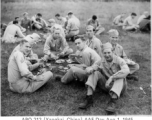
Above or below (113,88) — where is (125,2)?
above

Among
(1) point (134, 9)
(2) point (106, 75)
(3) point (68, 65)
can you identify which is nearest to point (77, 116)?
(2) point (106, 75)

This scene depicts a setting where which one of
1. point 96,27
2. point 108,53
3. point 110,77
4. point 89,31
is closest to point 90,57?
point 108,53

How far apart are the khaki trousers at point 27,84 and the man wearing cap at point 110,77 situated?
1.38 metres

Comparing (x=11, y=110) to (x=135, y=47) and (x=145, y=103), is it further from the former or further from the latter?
(x=135, y=47)

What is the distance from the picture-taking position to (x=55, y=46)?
757 centimetres

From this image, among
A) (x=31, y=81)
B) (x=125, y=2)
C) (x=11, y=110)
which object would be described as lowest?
(x=11, y=110)

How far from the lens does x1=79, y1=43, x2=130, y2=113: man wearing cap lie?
434 cm

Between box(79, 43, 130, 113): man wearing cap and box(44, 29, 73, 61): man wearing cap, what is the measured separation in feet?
9.49

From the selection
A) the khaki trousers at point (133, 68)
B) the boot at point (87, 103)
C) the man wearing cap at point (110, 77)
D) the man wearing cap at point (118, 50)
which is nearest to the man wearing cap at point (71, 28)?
the man wearing cap at point (118, 50)

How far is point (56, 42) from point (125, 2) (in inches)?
513

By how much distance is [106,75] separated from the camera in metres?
4.88

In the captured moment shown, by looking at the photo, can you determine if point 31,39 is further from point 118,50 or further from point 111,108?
point 111,108

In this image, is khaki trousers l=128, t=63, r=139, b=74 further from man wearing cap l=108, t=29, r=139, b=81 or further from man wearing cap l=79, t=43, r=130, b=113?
man wearing cap l=79, t=43, r=130, b=113

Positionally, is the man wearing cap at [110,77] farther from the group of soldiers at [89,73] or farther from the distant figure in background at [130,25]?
the distant figure in background at [130,25]
